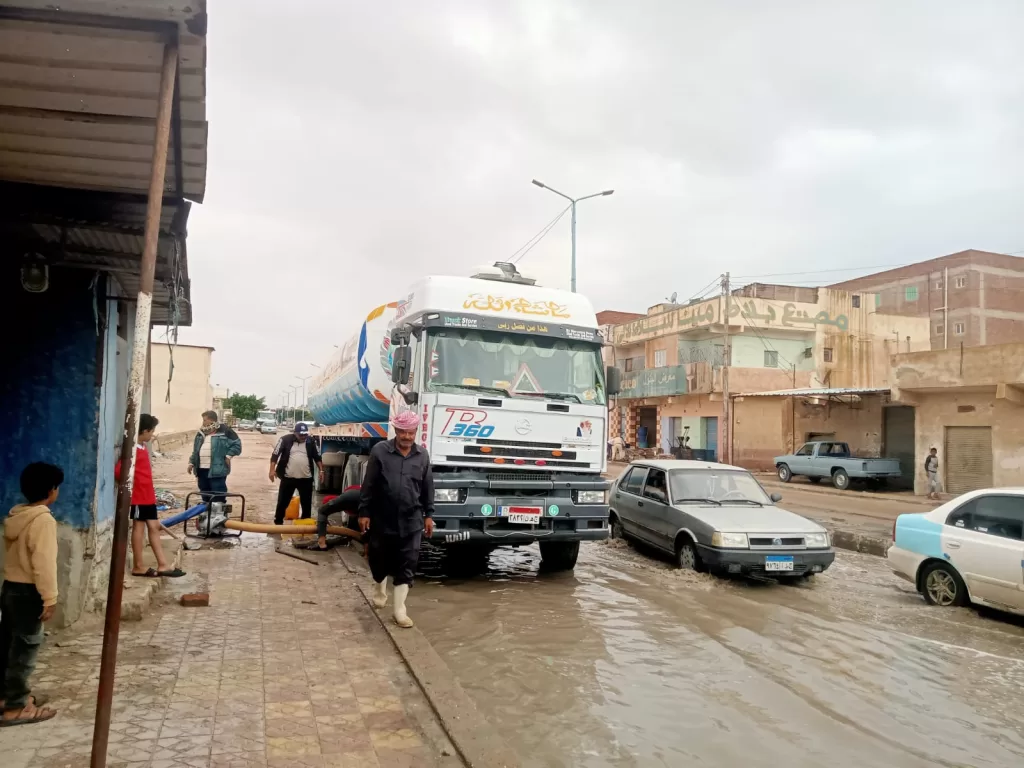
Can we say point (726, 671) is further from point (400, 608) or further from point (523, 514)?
point (523, 514)

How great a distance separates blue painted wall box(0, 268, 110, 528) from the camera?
5449mm

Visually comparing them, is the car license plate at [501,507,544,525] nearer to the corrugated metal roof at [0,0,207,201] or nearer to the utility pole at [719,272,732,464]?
the corrugated metal roof at [0,0,207,201]

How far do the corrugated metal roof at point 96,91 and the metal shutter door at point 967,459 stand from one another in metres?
24.6

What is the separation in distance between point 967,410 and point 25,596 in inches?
1011

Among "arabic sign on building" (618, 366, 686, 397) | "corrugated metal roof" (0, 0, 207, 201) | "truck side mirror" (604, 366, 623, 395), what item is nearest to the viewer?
"corrugated metal roof" (0, 0, 207, 201)

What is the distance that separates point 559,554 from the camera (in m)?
9.31

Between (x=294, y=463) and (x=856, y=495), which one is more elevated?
(x=294, y=463)

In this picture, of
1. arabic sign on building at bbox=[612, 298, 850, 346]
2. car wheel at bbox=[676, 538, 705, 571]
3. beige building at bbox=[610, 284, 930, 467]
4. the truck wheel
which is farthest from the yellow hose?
arabic sign on building at bbox=[612, 298, 850, 346]

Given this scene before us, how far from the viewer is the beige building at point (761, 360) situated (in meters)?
35.5

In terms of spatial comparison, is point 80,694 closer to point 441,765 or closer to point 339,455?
point 441,765

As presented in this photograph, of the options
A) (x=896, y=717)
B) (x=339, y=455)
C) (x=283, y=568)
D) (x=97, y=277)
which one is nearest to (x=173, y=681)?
(x=97, y=277)

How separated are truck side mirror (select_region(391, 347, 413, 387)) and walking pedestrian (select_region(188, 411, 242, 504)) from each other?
10.9 ft

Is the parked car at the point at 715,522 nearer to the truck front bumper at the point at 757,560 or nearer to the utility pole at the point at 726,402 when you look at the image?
the truck front bumper at the point at 757,560

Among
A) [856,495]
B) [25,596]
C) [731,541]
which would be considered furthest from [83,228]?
[856,495]
